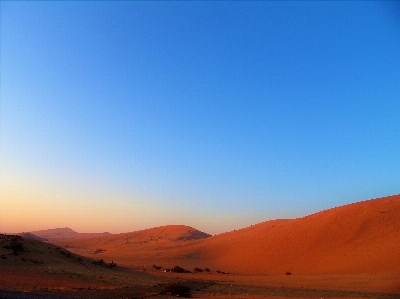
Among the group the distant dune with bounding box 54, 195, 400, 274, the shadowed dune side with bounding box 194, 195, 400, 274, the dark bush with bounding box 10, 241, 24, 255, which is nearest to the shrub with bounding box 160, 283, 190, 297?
the dark bush with bounding box 10, 241, 24, 255

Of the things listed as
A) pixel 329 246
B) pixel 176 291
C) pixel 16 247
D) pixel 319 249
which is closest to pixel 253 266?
pixel 319 249

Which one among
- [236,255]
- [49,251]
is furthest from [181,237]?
[49,251]

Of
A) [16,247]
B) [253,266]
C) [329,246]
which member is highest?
[329,246]

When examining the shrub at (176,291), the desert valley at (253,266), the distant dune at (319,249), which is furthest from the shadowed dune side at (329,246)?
the shrub at (176,291)

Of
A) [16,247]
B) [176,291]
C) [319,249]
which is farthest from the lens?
[319,249]

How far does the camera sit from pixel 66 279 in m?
20.2

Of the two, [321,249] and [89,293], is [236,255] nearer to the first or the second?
[321,249]

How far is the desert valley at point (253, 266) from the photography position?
17969 millimetres

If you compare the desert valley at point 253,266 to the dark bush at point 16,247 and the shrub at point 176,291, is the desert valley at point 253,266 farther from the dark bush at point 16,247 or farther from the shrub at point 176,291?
the shrub at point 176,291

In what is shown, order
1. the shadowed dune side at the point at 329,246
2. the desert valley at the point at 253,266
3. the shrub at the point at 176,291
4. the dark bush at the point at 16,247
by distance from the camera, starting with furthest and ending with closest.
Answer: the shadowed dune side at the point at 329,246, the dark bush at the point at 16,247, the desert valley at the point at 253,266, the shrub at the point at 176,291

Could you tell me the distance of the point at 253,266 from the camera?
38906 mm

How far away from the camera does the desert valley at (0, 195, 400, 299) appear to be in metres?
18.0

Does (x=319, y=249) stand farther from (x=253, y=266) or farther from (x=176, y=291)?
(x=176, y=291)

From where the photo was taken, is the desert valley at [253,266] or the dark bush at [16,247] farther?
the dark bush at [16,247]
